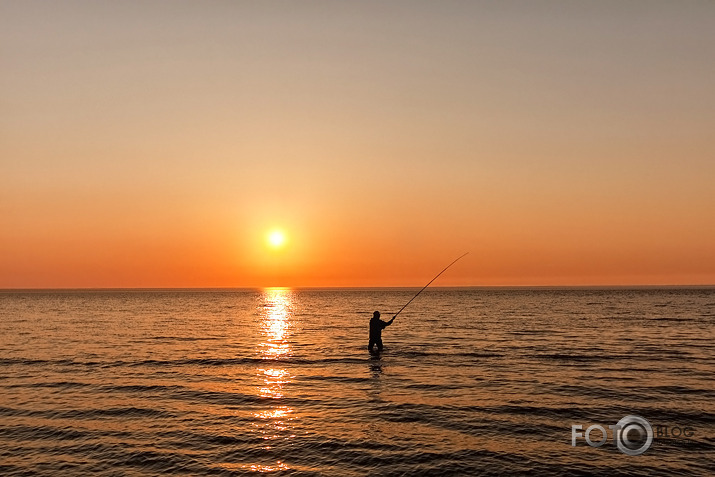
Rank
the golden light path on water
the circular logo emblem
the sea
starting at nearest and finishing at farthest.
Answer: the sea → the circular logo emblem → the golden light path on water

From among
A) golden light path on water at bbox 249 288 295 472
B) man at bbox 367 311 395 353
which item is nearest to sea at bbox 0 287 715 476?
golden light path on water at bbox 249 288 295 472

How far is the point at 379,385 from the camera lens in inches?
927

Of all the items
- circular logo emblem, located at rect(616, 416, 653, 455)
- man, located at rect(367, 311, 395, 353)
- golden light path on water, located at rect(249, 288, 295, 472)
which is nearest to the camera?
circular logo emblem, located at rect(616, 416, 653, 455)

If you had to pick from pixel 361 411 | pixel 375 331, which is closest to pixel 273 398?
pixel 361 411

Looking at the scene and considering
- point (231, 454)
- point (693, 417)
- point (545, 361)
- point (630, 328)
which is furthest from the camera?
point (630, 328)

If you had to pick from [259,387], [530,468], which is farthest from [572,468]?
[259,387]

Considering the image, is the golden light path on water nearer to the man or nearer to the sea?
the sea

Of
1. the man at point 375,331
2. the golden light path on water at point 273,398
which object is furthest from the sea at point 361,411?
the man at point 375,331

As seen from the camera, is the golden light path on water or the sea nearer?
the sea

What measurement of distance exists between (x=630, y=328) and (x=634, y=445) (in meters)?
40.8

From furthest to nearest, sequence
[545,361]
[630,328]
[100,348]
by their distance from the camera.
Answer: [630,328], [100,348], [545,361]

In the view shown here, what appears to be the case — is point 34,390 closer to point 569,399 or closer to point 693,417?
point 569,399

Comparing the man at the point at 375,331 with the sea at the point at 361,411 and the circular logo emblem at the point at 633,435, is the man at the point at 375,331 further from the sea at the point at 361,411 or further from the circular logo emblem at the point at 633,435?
the circular logo emblem at the point at 633,435

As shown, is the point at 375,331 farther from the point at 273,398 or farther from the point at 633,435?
the point at 633,435
